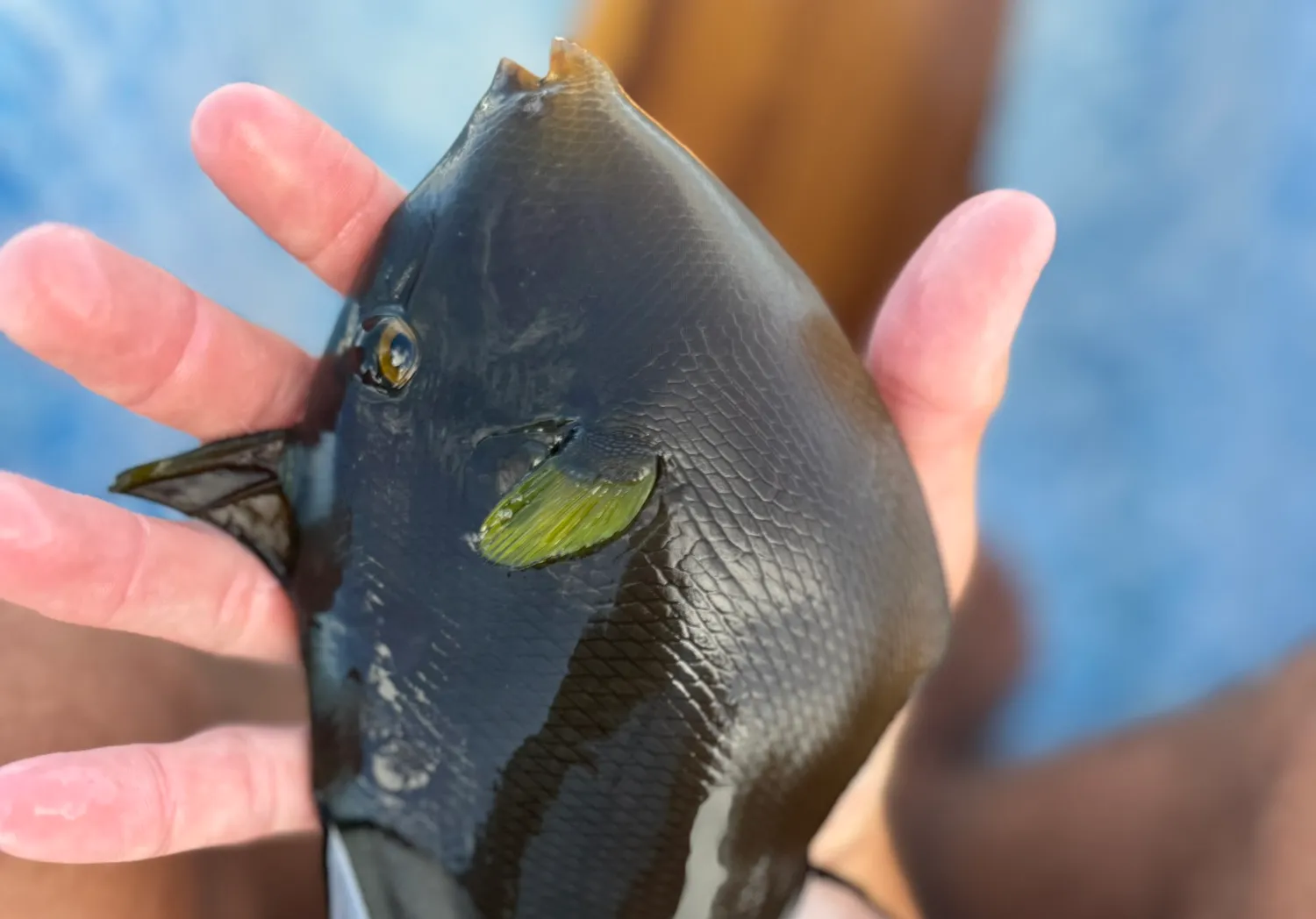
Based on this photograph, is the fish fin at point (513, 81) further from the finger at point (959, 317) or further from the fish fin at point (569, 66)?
the finger at point (959, 317)

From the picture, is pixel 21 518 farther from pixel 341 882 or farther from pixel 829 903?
pixel 829 903

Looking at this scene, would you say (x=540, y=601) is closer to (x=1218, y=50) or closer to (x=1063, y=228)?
(x=1063, y=228)

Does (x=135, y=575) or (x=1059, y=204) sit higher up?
(x=1059, y=204)

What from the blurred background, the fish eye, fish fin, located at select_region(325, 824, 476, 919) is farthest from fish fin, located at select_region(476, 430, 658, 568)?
the blurred background

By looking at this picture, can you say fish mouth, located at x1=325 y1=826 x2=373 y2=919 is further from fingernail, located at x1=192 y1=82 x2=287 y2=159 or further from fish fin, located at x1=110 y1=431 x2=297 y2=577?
fingernail, located at x1=192 y1=82 x2=287 y2=159

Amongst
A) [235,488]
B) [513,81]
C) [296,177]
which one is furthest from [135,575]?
[513,81]

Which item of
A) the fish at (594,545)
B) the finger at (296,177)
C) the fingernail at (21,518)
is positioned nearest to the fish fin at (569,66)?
the fish at (594,545)
